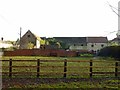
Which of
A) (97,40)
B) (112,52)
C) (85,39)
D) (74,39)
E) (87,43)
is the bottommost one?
(112,52)

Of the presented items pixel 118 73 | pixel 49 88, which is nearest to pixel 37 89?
pixel 49 88

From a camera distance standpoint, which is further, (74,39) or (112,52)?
(74,39)

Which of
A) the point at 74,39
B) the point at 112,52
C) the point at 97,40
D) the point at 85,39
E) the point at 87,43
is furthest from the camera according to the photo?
the point at 74,39

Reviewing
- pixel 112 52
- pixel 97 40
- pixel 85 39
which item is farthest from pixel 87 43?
pixel 112 52

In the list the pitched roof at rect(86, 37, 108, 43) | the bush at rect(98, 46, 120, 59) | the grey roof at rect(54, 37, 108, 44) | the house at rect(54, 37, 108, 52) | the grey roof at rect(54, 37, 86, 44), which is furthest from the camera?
the grey roof at rect(54, 37, 86, 44)

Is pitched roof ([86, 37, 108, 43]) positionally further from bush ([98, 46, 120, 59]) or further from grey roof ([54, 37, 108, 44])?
bush ([98, 46, 120, 59])

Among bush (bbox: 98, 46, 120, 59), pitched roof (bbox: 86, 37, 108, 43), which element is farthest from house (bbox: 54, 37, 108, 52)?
bush (bbox: 98, 46, 120, 59)

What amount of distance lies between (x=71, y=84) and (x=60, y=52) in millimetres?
41051

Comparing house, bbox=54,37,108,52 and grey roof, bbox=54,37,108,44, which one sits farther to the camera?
grey roof, bbox=54,37,108,44

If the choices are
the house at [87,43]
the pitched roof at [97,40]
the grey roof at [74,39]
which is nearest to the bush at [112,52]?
the house at [87,43]

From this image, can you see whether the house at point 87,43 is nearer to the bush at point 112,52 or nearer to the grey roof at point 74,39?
the grey roof at point 74,39

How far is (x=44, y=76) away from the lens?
15.0 meters

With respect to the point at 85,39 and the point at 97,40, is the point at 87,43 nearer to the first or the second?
the point at 85,39

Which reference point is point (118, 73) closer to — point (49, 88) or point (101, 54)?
point (49, 88)
